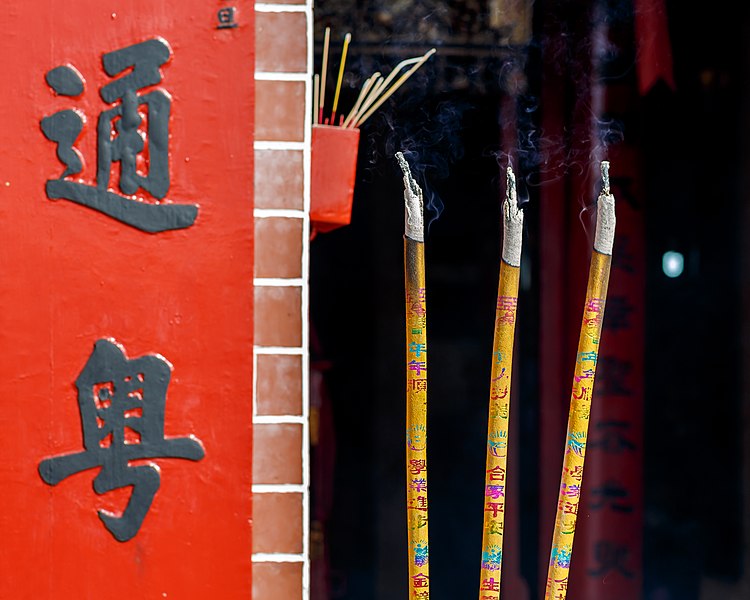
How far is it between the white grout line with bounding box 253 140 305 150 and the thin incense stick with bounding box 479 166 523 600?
0.59 meters

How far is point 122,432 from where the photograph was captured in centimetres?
246

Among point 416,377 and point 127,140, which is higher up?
point 127,140

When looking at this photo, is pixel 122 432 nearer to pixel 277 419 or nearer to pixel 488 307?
pixel 277 419

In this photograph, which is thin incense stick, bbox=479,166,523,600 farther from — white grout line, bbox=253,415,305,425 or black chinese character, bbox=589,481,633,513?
black chinese character, bbox=589,481,633,513

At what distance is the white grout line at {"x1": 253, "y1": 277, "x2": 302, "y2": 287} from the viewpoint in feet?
8.24

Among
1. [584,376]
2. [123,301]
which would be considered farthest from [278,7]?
[584,376]

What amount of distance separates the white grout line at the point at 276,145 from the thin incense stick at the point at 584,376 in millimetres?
834

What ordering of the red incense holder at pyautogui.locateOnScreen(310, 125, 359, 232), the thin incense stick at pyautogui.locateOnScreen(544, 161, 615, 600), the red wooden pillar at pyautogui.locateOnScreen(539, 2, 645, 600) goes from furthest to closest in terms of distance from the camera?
the red wooden pillar at pyautogui.locateOnScreen(539, 2, 645, 600) → the red incense holder at pyautogui.locateOnScreen(310, 125, 359, 232) → the thin incense stick at pyautogui.locateOnScreen(544, 161, 615, 600)

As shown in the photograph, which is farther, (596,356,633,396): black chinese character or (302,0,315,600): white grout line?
(596,356,633,396): black chinese character

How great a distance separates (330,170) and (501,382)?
79 centimetres

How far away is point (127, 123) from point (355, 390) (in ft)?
9.30

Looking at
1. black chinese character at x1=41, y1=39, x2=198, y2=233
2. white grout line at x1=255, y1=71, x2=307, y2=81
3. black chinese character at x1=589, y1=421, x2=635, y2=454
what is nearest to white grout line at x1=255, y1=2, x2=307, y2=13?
white grout line at x1=255, y1=71, x2=307, y2=81

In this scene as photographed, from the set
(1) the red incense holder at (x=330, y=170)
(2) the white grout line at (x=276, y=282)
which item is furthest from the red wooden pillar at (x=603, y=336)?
(2) the white grout line at (x=276, y=282)

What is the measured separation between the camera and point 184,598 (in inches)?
97.3
